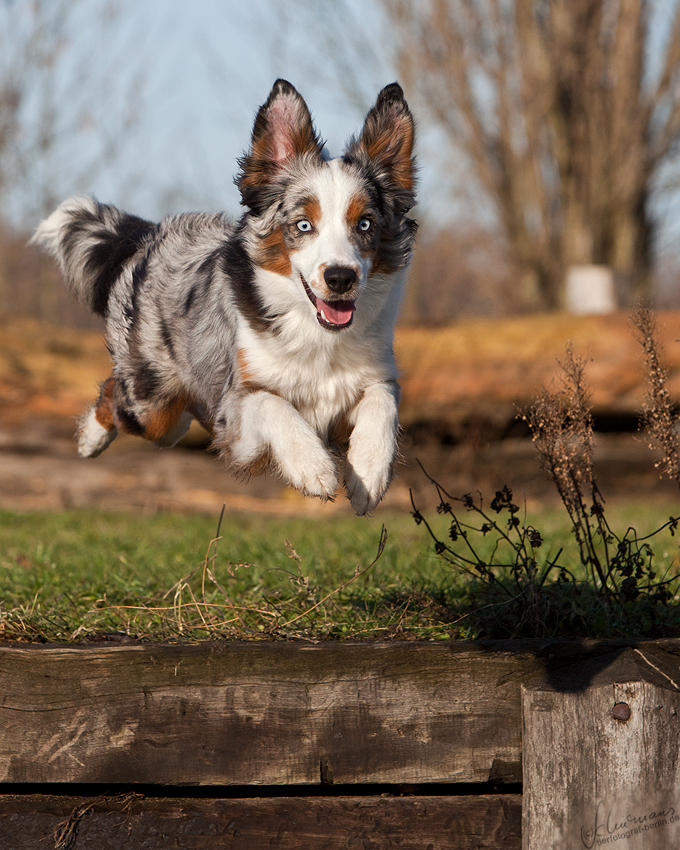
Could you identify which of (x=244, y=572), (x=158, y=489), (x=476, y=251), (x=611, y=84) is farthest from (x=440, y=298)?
(x=244, y=572)

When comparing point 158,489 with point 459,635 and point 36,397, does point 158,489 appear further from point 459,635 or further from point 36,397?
point 459,635

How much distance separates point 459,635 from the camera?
3426 mm

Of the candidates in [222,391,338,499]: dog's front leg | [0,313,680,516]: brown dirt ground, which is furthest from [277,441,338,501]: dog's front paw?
[0,313,680,516]: brown dirt ground

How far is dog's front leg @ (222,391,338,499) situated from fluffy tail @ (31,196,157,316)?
1433mm

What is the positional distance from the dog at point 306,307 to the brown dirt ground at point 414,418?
4.17m

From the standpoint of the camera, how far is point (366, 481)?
277cm

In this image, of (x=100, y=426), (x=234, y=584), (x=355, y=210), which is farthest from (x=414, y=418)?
(x=355, y=210)

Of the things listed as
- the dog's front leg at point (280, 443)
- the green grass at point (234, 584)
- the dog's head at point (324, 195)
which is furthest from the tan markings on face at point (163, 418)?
the dog's head at point (324, 195)

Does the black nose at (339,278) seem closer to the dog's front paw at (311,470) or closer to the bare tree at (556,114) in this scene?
the dog's front paw at (311,470)

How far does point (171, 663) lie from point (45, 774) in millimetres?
559

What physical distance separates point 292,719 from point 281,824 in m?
0.33

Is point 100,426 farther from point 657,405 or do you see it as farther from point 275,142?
point 657,405

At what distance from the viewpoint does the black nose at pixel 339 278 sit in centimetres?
279

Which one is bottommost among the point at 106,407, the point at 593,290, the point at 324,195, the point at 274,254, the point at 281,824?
the point at 281,824
